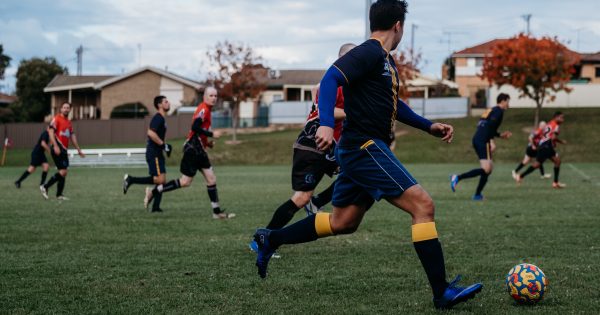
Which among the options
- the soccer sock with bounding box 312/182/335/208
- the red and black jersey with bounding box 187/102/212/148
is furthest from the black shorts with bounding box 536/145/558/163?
the soccer sock with bounding box 312/182/335/208

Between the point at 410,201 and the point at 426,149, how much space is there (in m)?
37.9

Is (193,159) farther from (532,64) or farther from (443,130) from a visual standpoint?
(532,64)

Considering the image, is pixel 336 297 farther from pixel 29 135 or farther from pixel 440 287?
pixel 29 135

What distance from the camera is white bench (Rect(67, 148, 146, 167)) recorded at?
126 ft

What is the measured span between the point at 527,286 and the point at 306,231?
5.60 ft

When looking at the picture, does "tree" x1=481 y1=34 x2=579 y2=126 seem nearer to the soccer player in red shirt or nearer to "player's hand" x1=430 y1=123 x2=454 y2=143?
the soccer player in red shirt

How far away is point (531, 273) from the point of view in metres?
5.91

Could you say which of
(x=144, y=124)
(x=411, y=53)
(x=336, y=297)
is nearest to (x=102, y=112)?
(x=144, y=124)

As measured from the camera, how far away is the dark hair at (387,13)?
230 inches

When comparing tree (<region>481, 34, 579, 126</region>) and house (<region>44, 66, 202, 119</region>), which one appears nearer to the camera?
tree (<region>481, 34, 579, 126</region>)

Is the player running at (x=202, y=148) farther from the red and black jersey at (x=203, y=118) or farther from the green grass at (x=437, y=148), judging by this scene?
the green grass at (x=437, y=148)

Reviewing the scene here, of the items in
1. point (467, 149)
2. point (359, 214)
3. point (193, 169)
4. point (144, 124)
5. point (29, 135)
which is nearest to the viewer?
point (359, 214)

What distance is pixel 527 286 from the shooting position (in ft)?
19.1

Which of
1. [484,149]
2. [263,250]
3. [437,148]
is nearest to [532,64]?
[437,148]
